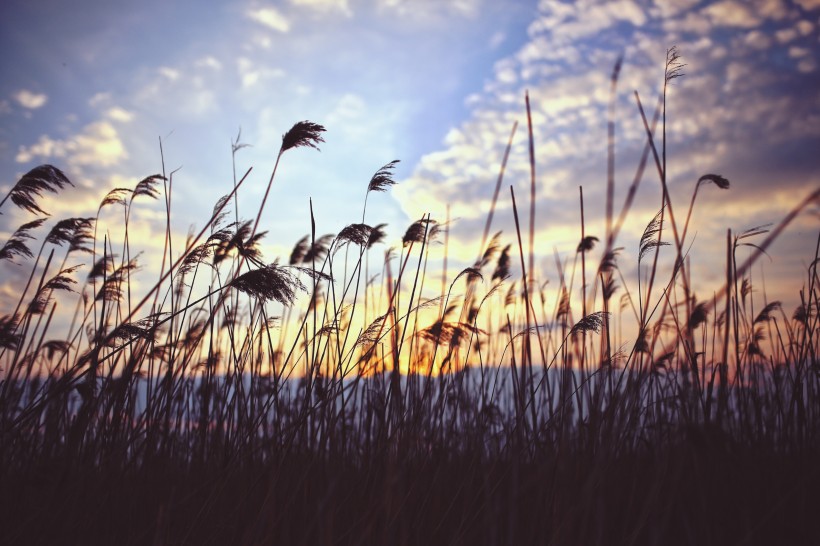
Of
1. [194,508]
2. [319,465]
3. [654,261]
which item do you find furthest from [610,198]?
[194,508]

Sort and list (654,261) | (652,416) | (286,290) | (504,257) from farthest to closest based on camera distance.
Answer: (504,257)
(652,416)
(654,261)
(286,290)

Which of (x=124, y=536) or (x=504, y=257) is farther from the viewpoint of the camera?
(x=504, y=257)

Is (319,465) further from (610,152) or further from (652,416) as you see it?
(652,416)

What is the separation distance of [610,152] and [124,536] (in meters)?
2.79

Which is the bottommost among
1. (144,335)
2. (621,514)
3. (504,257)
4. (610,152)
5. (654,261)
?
(621,514)

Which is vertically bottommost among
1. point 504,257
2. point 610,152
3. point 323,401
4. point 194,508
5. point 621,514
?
point 194,508

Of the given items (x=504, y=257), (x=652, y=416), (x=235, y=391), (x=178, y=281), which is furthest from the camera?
(x=504, y=257)

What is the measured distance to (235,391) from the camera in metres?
2.65

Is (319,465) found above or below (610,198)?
below

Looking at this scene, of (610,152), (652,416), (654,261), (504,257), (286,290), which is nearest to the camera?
(610,152)

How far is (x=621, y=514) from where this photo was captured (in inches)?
107

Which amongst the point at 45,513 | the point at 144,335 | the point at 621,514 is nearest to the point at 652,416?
the point at 621,514

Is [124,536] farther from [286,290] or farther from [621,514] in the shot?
[621,514]

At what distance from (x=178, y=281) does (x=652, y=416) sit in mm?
3702
